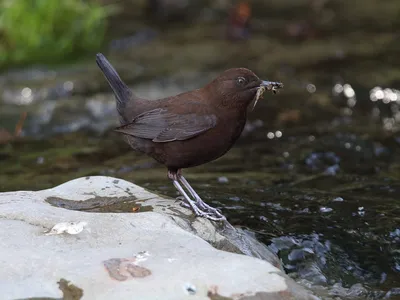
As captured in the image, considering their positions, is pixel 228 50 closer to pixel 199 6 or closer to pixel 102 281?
pixel 199 6

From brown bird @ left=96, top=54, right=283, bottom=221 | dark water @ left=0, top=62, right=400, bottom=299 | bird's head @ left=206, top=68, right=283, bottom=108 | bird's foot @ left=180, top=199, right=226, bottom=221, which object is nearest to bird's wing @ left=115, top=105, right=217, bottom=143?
brown bird @ left=96, top=54, right=283, bottom=221

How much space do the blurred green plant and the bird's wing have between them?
16.4 feet

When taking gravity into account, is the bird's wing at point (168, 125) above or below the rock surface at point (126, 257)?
above

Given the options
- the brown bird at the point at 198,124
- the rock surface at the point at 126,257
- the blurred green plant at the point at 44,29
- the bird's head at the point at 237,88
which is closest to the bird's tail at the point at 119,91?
the brown bird at the point at 198,124

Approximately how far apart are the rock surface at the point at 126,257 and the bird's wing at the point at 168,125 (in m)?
0.43

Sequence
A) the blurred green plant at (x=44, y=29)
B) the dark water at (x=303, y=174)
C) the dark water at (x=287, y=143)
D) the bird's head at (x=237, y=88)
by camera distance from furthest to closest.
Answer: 1. the blurred green plant at (x=44, y=29)
2. the dark water at (x=287, y=143)
3. the dark water at (x=303, y=174)
4. the bird's head at (x=237, y=88)

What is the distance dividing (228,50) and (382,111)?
261cm

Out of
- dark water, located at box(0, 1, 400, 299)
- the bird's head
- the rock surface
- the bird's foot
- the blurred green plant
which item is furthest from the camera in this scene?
the blurred green plant

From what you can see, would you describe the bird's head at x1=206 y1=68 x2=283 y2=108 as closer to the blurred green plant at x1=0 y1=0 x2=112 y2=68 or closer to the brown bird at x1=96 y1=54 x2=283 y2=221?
the brown bird at x1=96 y1=54 x2=283 y2=221

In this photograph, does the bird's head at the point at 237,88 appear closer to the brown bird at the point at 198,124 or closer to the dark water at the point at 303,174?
the brown bird at the point at 198,124

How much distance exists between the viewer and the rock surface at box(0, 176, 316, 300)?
3.02m

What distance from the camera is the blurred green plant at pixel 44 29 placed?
891cm

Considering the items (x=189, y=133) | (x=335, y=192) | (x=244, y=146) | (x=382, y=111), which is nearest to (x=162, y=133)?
(x=189, y=133)

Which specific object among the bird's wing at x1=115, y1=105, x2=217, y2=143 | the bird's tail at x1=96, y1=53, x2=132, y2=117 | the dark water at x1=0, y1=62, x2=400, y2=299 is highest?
the bird's tail at x1=96, y1=53, x2=132, y2=117
